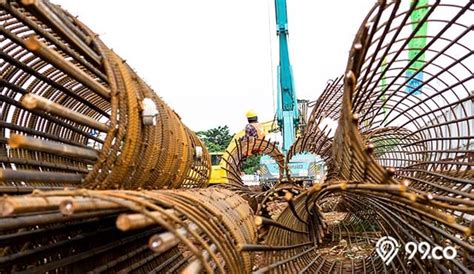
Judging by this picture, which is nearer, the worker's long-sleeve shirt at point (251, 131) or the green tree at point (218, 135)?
the worker's long-sleeve shirt at point (251, 131)

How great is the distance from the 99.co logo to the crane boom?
317 inches

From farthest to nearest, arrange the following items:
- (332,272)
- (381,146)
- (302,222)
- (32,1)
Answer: (381,146) → (332,272) → (302,222) → (32,1)

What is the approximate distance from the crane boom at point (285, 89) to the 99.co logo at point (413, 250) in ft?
26.4

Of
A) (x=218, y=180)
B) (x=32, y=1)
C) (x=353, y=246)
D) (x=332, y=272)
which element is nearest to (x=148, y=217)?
(x=32, y=1)

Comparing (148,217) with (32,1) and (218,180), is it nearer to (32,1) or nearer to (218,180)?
(32,1)

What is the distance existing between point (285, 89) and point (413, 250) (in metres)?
9.61

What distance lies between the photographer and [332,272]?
324cm

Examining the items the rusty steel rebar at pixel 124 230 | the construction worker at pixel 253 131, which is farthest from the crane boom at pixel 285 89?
the rusty steel rebar at pixel 124 230

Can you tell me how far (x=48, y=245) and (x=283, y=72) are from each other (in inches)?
413

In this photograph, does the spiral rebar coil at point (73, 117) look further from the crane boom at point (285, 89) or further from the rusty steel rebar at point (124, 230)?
the crane boom at point (285, 89)

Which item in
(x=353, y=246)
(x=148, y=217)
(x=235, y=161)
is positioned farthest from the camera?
(x=235, y=161)

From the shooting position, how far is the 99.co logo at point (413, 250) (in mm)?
2176

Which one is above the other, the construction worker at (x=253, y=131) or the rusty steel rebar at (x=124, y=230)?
the construction worker at (x=253, y=131)

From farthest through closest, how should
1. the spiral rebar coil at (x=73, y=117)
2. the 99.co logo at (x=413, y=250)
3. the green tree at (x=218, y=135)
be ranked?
the green tree at (x=218, y=135) → the 99.co logo at (x=413, y=250) → the spiral rebar coil at (x=73, y=117)
